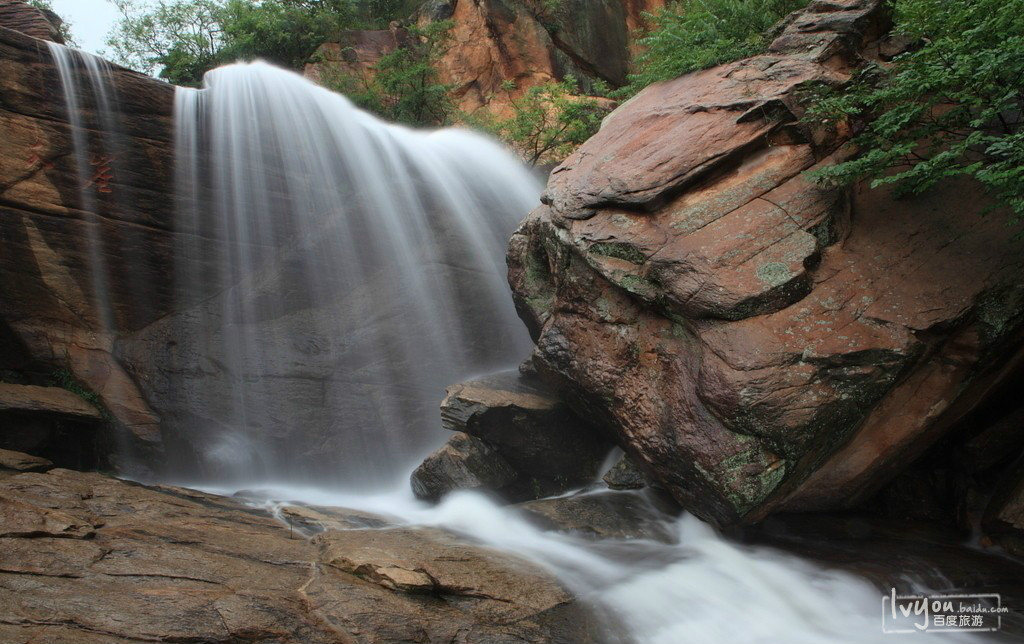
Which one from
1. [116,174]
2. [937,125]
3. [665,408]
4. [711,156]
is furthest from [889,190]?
[116,174]

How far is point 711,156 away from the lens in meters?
7.60

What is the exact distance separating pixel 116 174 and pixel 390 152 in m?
5.18

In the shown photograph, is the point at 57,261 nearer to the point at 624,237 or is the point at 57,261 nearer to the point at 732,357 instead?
the point at 624,237

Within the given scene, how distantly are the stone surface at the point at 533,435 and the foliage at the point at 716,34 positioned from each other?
5229 mm

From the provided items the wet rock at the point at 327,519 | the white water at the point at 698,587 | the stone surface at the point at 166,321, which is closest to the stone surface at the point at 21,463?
the stone surface at the point at 166,321

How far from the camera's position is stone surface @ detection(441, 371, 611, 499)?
9031mm

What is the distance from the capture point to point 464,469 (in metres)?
8.97

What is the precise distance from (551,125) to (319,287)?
7573mm

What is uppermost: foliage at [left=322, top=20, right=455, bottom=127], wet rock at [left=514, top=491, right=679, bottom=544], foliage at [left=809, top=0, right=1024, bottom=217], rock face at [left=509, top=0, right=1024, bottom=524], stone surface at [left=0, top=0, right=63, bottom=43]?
foliage at [left=322, top=20, right=455, bottom=127]

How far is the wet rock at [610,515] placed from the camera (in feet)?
24.3

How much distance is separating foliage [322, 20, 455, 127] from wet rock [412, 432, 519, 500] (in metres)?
11.9

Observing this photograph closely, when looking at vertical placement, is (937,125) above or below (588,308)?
above

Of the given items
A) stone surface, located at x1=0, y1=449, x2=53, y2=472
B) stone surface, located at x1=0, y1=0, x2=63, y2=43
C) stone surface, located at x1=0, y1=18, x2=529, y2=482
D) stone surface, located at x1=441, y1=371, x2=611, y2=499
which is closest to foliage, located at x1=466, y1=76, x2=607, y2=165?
stone surface, located at x1=0, y1=18, x2=529, y2=482

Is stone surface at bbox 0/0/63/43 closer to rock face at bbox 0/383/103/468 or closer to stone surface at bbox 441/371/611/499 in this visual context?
rock face at bbox 0/383/103/468
